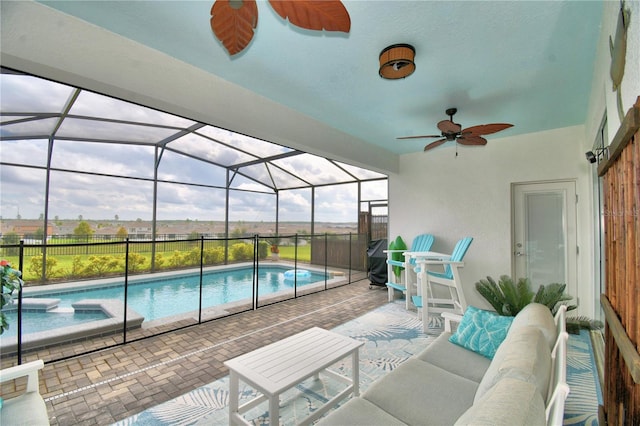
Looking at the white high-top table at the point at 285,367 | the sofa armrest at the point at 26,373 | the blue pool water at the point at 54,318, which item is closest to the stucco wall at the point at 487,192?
the white high-top table at the point at 285,367

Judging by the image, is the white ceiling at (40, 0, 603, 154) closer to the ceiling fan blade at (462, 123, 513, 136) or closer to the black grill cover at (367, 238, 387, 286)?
the ceiling fan blade at (462, 123, 513, 136)

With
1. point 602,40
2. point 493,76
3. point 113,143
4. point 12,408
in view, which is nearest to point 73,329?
point 12,408

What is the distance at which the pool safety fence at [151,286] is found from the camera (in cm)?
326

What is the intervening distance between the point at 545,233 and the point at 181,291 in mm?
7756

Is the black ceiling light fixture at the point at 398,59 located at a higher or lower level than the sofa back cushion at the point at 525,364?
higher

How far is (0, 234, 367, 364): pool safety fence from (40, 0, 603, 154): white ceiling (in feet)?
7.72

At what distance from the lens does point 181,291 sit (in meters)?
6.96

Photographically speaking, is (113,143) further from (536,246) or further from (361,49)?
(536,246)

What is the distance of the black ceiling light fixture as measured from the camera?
2.08 meters

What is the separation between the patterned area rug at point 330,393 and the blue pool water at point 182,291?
316cm

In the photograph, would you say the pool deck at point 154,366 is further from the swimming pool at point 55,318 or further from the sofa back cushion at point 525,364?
the sofa back cushion at point 525,364

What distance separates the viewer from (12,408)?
58.9 inches

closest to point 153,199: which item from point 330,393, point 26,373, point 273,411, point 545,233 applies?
point 26,373

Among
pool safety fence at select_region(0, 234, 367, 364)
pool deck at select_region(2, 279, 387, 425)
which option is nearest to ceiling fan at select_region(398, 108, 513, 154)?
pool deck at select_region(2, 279, 387, 425)
